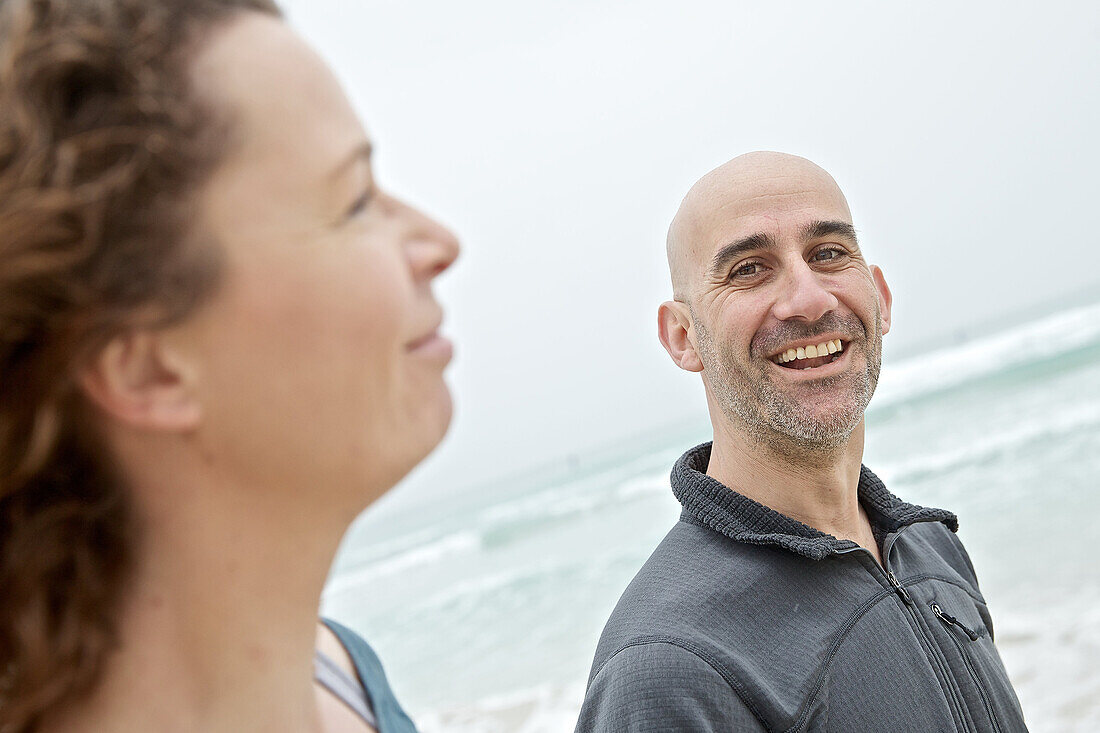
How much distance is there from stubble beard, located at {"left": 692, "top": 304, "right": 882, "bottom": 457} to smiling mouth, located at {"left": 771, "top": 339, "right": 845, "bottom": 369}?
1.2 inches

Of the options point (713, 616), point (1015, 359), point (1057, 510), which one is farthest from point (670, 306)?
point (1015, 359)

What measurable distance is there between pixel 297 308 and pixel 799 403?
1677 mm

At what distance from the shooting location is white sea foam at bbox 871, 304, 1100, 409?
87.6 ft

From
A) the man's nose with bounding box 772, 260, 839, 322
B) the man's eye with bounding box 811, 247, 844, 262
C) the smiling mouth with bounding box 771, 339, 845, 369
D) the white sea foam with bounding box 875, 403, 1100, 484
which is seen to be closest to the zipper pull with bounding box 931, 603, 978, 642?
the smiling mouth with bounding box 771, 339, 845, 369

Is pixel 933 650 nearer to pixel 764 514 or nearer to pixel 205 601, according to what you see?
pixel 764 514

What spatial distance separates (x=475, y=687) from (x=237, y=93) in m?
9.41

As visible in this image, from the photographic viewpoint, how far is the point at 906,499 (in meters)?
14.1

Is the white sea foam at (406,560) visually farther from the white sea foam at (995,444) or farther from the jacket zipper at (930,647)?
the jacket zipper at (930,647)

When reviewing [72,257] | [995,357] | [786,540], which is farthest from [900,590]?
[995,357]

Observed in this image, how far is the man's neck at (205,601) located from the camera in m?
0.83

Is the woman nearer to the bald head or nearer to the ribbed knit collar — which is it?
the ribbed knit collar

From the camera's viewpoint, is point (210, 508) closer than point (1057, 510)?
Yes

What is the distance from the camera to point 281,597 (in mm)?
875

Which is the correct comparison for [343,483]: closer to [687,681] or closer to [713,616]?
[687,681]
